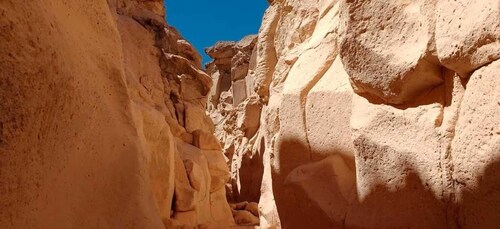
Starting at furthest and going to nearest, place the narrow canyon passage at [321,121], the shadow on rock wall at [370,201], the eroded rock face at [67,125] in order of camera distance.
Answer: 1. the shadow on rock wall at [370,201]
2. the narrow canyon passage at [321,121]
3. the eroded rock face at [67,125]

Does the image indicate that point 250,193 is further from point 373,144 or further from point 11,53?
point 11,53

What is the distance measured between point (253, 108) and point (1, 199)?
10543 millimetres

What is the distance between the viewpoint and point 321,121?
3.37m

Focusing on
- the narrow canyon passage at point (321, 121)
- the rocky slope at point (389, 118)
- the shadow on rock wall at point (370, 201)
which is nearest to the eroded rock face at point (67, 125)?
the narrow canyon passage at point (321, 121)

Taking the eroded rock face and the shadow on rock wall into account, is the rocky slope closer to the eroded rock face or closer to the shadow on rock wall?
the shadow on rock wall

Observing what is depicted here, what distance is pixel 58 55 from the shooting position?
6.47ft

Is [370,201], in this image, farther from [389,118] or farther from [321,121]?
[321,121]

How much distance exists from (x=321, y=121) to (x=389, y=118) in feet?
2.53

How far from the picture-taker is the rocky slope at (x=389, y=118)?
6.79 ft

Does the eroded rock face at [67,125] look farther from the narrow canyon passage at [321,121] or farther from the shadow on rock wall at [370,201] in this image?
the shadow on rock wall at [370,201]

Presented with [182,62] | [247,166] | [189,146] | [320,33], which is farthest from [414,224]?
[247,166]

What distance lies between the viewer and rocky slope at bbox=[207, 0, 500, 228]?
2068mm

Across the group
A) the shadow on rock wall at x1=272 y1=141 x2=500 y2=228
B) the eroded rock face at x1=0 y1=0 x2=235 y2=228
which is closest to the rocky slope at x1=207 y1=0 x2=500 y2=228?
the shadow on rock wall at x1=272 y1=141 x2=500 y2=228

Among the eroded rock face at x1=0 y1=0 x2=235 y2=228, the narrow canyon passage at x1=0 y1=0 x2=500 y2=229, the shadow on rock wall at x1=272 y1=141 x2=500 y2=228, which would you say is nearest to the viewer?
the eroded rock face at x1=0 y1=0 x2=235 y2=228
